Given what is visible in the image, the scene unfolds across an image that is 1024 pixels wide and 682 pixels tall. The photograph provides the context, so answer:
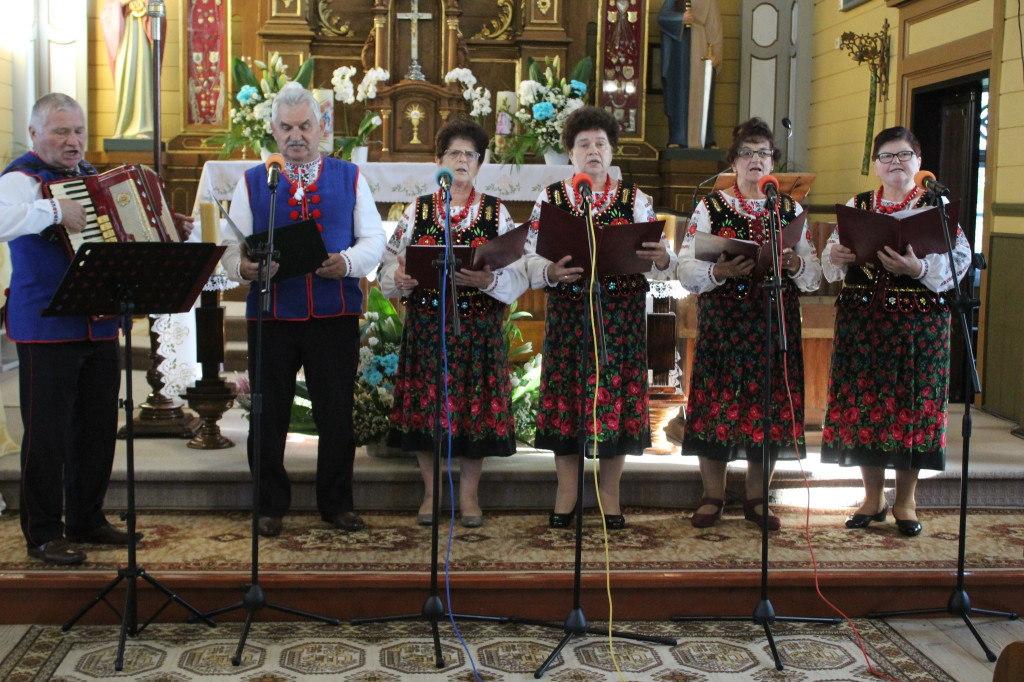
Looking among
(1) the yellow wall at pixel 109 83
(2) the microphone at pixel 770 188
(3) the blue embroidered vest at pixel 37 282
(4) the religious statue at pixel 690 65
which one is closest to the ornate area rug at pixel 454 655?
(3) the blue embroidered vest at pixel 37 282

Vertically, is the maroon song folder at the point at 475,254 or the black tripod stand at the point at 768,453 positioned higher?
the maroon song folder at the point at 475,254

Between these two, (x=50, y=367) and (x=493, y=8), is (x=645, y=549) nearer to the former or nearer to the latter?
(x=50, y=367)

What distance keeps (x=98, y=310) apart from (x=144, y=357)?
11.0 ft

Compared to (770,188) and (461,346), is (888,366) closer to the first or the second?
(770,188)

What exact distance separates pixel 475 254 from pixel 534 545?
3.39 ft

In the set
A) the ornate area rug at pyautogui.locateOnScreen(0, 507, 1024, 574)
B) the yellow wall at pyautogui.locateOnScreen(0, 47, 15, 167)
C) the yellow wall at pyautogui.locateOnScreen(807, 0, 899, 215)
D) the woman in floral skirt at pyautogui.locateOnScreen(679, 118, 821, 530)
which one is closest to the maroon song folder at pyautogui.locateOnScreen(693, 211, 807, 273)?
the woman in floral skirt at pyautogui.locateOnScreen(679, 118, 821, 530)

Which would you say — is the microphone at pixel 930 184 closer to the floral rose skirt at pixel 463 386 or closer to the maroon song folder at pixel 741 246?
the maroon song folder at pixel 741 246

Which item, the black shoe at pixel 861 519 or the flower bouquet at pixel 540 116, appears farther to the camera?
the flower bouquet at pixel 540 116

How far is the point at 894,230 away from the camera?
140 inches

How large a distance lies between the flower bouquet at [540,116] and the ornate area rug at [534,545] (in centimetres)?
266

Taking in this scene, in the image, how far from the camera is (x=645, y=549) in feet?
12.3

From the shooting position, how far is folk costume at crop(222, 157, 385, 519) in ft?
11.9

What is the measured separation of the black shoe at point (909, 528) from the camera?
12.8ft

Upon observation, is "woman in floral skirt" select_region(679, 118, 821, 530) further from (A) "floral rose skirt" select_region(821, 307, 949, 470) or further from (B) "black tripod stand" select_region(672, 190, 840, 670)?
(B) "black tripod stand" select_region(672, 190, 840, 670)
